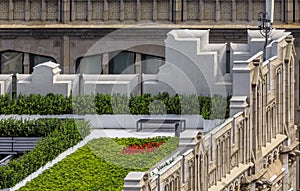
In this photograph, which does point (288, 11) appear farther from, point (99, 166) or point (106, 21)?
point (99, 166)

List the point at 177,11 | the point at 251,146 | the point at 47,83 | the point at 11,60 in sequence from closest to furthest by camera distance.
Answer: the point at 251,146 → the point at 47,83 → the point at 177,11 → the point at 11,60

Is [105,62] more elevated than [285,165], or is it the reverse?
[105,62]

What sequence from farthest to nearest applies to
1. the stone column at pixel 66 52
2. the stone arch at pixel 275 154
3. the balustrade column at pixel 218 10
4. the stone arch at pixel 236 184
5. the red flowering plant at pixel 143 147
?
the stone column at pixel 66 52 → the balustrade column at pixel 218 10 → the stone arch at pixel 275 154 → the stone arch at pixel 236 184 → the red flowering plant at pixel 143 147

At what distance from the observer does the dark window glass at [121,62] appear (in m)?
106

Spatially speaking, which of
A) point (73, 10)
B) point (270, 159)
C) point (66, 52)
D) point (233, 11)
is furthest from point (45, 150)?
point (73, 10)

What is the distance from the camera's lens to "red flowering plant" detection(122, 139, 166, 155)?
72.7 meters

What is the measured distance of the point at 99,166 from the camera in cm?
7044

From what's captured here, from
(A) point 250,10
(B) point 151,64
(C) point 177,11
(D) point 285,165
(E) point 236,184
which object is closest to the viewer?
(E) point 236,184

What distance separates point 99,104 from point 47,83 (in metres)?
2.05

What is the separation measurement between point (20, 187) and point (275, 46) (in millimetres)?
17634

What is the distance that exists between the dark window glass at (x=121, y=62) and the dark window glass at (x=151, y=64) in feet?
1.76

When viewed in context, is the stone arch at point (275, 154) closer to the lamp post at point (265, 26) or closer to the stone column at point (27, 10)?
the lamp post at point (265, 26)

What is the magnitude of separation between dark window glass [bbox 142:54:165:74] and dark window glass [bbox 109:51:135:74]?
54cm

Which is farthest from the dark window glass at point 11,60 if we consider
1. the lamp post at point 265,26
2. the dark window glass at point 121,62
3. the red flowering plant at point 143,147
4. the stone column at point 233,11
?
the red flowering plant at point 143,147
